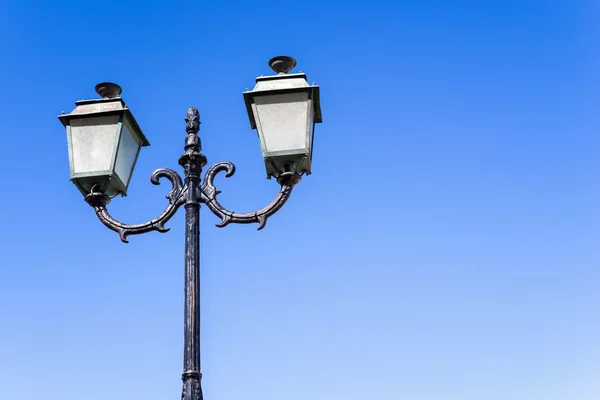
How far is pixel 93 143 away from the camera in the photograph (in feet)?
21.2

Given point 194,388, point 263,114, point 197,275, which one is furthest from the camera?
point 263,114

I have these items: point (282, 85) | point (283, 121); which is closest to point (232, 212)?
point (283, 121)

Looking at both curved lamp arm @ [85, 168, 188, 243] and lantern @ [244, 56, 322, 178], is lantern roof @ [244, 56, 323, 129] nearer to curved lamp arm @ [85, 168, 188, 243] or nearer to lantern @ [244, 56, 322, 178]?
lantern @ [244, 56, 322, 178]

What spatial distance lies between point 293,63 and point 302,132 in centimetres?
58

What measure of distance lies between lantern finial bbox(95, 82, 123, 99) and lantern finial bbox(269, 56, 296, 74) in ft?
3.68

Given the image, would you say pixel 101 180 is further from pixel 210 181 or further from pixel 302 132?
pixel 302 132

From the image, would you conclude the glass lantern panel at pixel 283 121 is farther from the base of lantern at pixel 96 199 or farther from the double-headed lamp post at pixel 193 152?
the base of lantern at pixel 96 199

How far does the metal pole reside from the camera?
5.50m

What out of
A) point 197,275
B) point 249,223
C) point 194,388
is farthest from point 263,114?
point 194,388

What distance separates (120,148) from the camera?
646 cm

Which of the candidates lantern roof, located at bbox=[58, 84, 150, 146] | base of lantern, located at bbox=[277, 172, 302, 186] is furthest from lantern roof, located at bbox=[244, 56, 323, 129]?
lantern roof, located at bbox=[58, 84, 150, 146]

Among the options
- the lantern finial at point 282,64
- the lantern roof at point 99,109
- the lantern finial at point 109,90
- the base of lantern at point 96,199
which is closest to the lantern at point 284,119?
the lantern finial at point 282,64

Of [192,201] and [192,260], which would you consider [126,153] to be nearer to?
[192,201]

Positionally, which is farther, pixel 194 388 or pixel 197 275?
pixel 197 275
